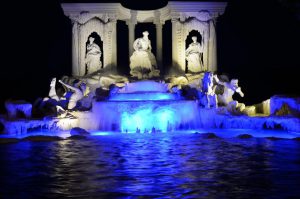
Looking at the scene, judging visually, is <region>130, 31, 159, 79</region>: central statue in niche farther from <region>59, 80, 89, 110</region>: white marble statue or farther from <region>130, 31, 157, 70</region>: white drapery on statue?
<region>59, 80, 89, 110</region>: white marble statue

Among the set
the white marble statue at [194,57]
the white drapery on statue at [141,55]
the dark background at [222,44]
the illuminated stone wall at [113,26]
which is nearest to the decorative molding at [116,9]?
the illuminated stone wall at [113,26]

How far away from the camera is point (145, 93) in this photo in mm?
18422

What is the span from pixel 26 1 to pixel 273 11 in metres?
14.3

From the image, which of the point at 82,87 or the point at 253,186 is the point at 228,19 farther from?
the point at 253,186

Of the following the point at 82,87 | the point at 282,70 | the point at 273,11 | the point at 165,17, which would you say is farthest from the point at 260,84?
the point at 82,87

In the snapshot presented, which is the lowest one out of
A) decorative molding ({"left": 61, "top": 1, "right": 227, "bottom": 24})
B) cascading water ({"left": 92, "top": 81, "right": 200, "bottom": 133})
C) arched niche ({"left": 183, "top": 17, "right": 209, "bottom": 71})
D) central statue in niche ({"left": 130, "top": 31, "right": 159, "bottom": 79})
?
cascading water ({"left": 92, "top": 81, "right": 200, "bottom": 133})

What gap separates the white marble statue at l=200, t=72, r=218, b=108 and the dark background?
700 cm

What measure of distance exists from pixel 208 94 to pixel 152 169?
411 inches

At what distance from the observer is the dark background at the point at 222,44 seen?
84.7ft

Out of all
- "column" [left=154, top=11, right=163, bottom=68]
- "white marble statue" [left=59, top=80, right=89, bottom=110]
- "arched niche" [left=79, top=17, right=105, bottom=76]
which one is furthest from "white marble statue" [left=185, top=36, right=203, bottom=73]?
"white marble statue" [left=59, top=80, right=89, bottom=110]

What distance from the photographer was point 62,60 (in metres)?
28.3

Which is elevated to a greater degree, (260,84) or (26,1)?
(26,1)

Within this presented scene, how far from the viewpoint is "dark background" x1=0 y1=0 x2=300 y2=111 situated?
25828 millimetres

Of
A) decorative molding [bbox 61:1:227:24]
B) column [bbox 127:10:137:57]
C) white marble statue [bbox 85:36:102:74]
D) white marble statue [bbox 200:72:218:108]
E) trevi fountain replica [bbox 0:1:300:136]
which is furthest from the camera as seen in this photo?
column [bbox 127:10:137:57]
